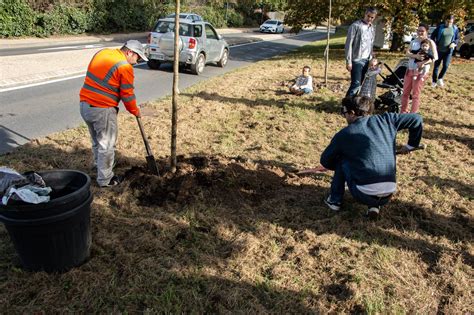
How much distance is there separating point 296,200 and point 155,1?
33.0m

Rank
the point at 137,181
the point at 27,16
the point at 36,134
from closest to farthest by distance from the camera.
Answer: the point at 137,181, the point at 36,134, the point at 27,16

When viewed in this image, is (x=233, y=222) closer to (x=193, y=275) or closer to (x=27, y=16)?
(x=193, y=275)

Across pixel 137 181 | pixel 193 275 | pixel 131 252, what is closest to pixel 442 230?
pixel 193 275

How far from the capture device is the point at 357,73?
25.5 feet

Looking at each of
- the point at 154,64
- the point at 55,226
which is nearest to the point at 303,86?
the point at 154,64

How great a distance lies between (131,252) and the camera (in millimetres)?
3461

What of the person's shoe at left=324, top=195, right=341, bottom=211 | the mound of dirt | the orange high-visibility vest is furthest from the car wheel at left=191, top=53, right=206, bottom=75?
the person's shoe at left=324, top=195, right=341, bottom=211

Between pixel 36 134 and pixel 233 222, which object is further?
pixel 36 134

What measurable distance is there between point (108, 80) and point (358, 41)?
5355 millimetres

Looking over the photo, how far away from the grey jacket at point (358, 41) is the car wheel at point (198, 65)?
626 cm

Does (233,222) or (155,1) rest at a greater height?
(155,1)

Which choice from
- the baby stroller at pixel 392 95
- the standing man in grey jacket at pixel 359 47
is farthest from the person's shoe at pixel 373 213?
the baby stroller at pixel 392 95

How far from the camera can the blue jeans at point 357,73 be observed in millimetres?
7723

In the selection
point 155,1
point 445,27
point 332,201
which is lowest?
point 332,201
